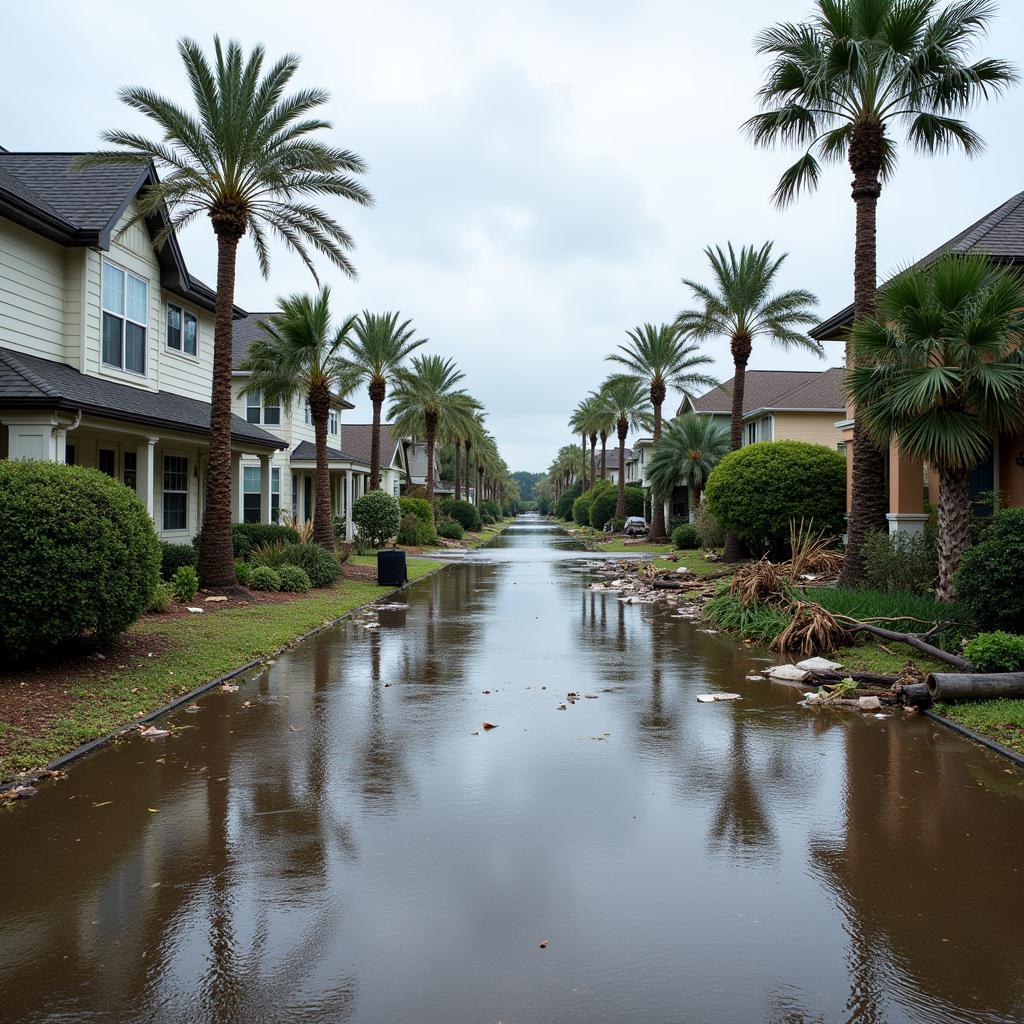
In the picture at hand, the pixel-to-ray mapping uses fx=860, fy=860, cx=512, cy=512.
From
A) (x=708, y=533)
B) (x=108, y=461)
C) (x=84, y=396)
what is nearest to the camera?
(x=84, y=396)

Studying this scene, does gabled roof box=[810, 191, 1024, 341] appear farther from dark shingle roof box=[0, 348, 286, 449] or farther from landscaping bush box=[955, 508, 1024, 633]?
dark shingle roof box=[0, 348, 286, 449]

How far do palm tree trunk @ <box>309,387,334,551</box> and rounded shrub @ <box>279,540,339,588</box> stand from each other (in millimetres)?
3157

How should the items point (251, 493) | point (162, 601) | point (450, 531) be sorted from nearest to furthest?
point (162, 601), point (251, 493), point (450, 531)

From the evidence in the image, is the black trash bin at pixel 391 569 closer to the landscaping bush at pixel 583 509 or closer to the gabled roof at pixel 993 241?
the gabled roof at pixel 993 241

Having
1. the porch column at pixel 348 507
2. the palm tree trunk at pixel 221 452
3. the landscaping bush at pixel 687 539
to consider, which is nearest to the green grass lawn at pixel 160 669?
the palm tree trunk at pixel 221 452

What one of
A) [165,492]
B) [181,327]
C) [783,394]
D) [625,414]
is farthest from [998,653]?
[625,414]

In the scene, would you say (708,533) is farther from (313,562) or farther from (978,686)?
(978,686)

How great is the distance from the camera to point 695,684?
10.5 meters

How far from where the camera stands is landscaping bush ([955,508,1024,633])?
404 inches

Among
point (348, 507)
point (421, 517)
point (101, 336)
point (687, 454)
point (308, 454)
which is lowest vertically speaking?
point (421, 517)

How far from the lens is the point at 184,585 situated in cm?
1606

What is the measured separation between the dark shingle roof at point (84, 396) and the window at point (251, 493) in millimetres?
13691

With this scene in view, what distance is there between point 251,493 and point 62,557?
27136 mm

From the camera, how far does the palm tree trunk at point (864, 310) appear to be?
15.8m
